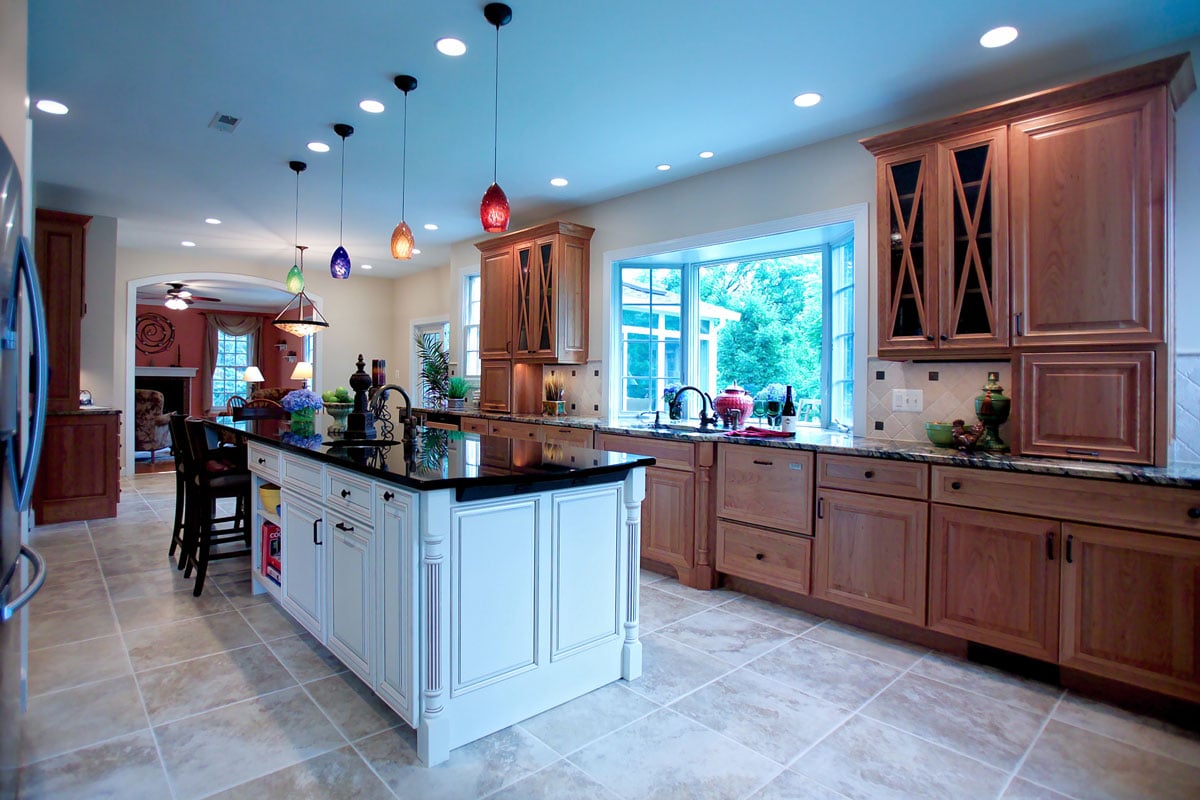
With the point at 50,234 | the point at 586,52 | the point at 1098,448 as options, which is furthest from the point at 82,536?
the point at 1098,448

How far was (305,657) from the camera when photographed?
267cm

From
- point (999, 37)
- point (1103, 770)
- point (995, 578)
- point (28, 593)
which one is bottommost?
point (1103, 770)

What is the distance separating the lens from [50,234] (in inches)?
197

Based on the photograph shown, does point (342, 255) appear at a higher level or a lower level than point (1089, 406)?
higher

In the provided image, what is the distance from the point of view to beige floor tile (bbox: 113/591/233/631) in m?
3.05

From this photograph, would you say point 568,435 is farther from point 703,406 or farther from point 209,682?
point 209,682

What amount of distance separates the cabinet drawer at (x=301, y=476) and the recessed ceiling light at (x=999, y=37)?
10.6 ft

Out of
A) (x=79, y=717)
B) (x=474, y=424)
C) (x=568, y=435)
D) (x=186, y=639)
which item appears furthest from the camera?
(x=474, y=424)

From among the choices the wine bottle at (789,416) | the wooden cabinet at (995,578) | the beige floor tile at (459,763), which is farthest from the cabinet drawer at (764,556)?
the beige floor tile at (459,763)

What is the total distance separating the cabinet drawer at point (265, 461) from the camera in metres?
Answer: 2.93

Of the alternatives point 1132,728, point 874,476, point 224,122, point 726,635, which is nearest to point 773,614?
point 726,635

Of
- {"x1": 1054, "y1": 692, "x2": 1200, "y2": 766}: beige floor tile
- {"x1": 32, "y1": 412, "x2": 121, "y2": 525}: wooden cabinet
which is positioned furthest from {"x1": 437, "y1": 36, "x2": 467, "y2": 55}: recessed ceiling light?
{"x1": 32, "y1": 412, "x2": 121, "y2": 525}: wooden cabinet

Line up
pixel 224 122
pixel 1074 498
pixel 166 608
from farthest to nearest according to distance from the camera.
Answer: pixel 224 122 → pixel 166 608 → pixel 1074 498

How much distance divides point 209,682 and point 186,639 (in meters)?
0.54
